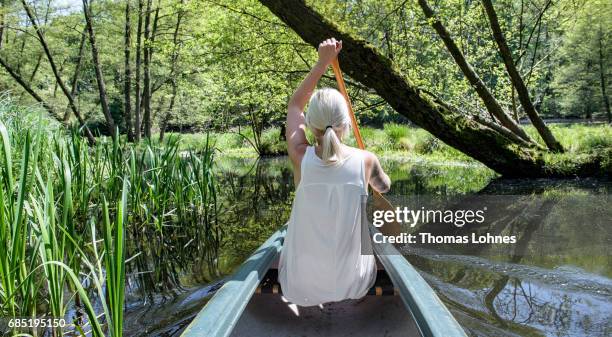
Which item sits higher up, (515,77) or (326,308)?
(515,77)

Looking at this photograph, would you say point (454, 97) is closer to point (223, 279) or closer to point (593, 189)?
point (593, 189)

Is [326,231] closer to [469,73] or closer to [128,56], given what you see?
[469,73]

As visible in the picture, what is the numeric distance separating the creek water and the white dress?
1167 mm

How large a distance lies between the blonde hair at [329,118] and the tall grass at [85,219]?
2.64 ft

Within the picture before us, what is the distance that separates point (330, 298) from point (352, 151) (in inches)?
25.7

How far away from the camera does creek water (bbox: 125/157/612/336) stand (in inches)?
123

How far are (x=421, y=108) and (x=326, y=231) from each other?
17.1 ft

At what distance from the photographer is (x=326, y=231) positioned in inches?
84.7

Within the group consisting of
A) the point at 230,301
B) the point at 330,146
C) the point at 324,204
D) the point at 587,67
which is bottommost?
the point at 230,301

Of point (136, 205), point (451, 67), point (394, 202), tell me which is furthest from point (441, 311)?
point (451, 67)

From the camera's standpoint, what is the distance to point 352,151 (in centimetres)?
214

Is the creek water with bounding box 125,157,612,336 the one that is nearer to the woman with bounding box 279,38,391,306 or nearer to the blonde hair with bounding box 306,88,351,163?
the woman with bounding box 279,38,391,306

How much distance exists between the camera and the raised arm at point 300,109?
2.21m

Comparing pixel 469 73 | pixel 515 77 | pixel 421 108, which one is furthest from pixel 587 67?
pixel 421 108
